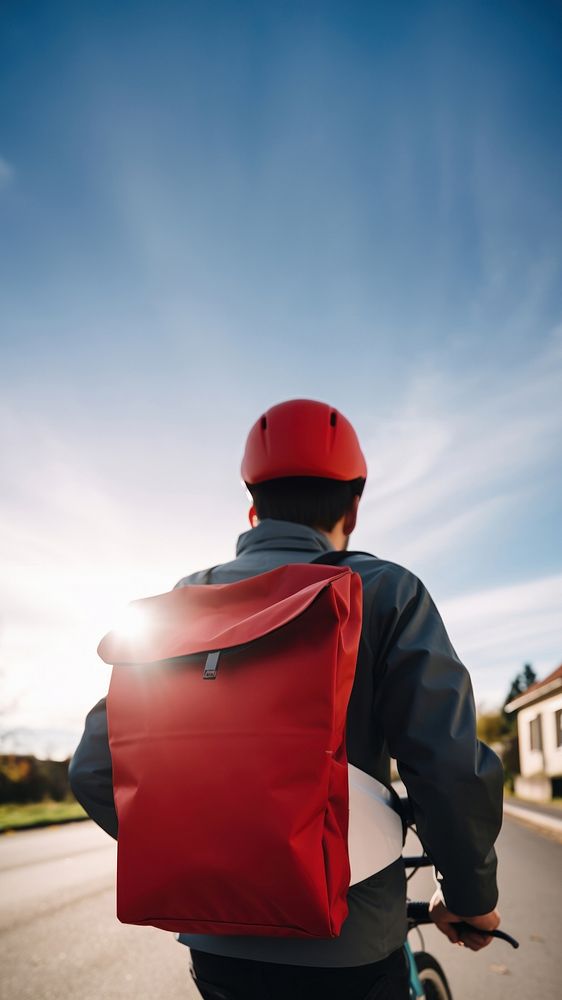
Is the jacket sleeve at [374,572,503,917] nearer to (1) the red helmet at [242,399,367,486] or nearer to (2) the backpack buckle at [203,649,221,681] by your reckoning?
(2) the backpack buckle at [203,649,221,681]

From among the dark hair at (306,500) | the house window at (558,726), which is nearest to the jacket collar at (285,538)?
the dark hair at (306,500)

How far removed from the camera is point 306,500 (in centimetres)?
169

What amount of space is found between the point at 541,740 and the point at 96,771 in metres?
29.7

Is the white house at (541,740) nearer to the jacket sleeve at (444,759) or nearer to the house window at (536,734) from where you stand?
the house window at (536,734)

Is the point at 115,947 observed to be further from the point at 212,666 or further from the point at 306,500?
the point at 212,666

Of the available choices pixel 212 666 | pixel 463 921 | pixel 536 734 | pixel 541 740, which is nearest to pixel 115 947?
pixel 463 921

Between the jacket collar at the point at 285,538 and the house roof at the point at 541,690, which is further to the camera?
the house roof at the point at 541,690

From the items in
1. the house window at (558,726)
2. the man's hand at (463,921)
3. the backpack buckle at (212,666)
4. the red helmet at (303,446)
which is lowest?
the house window at (558,726)

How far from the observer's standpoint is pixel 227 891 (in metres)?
1.07

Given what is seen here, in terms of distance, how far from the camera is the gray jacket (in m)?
1.16

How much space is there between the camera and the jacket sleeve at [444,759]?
1.16 meters

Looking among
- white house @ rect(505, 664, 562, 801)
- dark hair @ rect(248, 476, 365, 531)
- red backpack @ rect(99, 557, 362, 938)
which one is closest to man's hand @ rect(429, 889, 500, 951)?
red backpack @ rect(99, 557, 362, 938)

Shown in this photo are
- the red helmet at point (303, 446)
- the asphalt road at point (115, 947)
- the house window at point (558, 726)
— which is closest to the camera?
the red helmet at point (303, 446)

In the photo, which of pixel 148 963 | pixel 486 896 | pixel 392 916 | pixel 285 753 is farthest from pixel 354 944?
pixel 148 963
